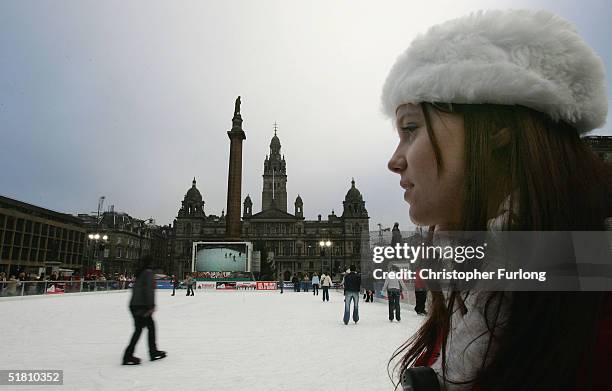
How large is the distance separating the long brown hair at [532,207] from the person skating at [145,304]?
514cm

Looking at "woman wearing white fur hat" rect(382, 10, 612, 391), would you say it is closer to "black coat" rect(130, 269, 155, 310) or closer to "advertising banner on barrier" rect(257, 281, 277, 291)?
"black coat" rect(130, 269, 155, 310)

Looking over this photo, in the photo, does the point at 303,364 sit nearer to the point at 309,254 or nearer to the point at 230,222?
the point at 230,222

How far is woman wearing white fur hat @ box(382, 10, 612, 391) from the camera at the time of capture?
525 millimetres

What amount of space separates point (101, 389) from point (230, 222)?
36244mm

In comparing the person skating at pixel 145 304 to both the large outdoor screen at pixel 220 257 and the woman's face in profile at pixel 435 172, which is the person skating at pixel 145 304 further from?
Result: the large outdoor screen at pixel 220 257

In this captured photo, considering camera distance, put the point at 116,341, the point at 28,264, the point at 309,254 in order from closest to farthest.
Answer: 1. the point at 116,341
2. the point at 28,264
3. the point at 309,254

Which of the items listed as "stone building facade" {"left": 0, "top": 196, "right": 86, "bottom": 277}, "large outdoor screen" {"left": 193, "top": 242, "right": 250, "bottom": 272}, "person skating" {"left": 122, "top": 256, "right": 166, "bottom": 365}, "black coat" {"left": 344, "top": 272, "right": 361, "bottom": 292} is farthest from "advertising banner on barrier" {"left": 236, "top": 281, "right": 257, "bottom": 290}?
"person skating" {"left": 122, "top": 256, "right": 166, "bottom": 365}

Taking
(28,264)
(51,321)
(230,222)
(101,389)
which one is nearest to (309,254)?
(230,222)

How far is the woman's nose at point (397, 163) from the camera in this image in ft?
2.57

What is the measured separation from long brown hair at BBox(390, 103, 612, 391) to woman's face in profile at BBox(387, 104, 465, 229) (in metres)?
0.01

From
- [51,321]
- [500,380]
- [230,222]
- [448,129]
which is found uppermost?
[230,222]

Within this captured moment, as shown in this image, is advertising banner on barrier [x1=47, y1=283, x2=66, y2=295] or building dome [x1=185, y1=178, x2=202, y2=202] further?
building dome [x1=185, y1=178, x2=202, y2=202]

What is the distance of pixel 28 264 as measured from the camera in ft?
123

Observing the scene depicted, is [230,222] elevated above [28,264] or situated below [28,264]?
above
